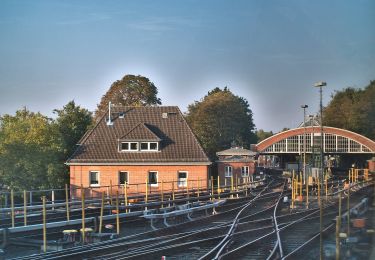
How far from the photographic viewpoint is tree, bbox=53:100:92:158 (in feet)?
113

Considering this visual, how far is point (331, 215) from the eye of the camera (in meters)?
19.1

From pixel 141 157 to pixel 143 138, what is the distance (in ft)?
4.19

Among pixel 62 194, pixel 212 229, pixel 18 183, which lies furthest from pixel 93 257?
pixel 62 194

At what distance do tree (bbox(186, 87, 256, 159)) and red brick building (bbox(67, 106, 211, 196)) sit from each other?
4.80m

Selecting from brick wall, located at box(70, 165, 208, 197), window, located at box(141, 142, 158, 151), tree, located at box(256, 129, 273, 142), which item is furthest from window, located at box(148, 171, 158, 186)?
tree, located at box(256, 129, 273, 142)

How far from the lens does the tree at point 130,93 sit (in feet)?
180

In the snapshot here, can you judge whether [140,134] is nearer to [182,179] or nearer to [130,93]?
[182,179]

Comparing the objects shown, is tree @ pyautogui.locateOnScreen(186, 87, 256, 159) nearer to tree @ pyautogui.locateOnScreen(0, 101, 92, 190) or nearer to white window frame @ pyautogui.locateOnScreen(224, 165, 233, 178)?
white window frame @ pyautogui.locateOnScreen(224, 165, 233, 178)

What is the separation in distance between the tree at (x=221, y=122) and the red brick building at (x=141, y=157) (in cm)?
480

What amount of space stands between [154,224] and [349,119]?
39.7m

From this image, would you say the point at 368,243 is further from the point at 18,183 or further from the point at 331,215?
the point at 18,183

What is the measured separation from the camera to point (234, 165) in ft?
119

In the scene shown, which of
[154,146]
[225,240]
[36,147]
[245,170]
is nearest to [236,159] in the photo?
[245,170]

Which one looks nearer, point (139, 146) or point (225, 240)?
point (225, 240)
